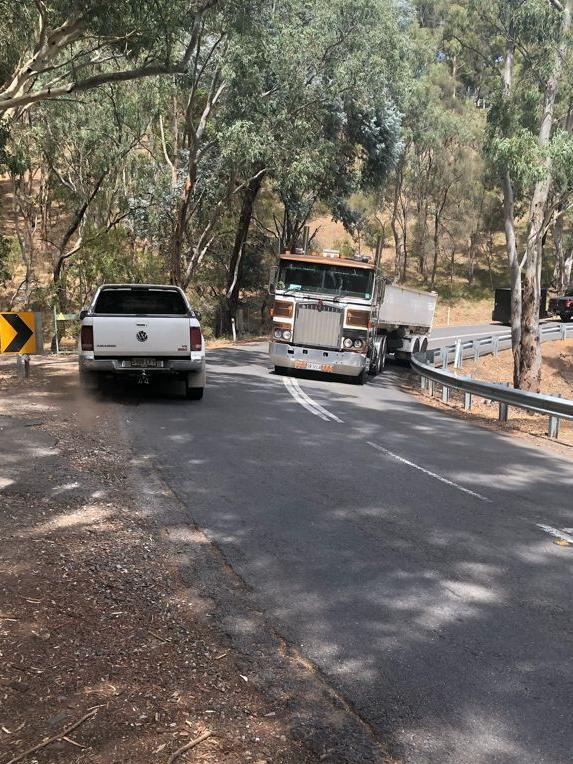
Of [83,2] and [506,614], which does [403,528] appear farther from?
[83,2]

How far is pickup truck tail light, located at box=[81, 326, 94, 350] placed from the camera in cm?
1269

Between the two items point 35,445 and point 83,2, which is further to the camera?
point 83,2

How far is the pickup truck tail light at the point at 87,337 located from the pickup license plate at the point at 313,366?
303 inches

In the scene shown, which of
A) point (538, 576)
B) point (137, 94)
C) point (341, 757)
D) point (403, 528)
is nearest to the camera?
point (341, 757)

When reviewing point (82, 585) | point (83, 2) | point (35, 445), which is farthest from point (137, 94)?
point (82, 585)

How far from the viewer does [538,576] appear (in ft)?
18.8

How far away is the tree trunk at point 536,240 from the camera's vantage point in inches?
814

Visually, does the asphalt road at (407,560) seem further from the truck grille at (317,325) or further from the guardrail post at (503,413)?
the truck grille at (317,325)

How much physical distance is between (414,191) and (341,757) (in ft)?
197

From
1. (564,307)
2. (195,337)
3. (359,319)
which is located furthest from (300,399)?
(564,307)

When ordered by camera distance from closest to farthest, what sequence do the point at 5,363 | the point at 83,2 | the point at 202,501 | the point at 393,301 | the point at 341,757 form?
the point at 341,757
the point at 202,501
the point at 83,2
the point at 5,363
the point at 393,301

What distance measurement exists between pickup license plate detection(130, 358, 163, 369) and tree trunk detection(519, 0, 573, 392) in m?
12.1

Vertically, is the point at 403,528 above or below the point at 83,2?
below

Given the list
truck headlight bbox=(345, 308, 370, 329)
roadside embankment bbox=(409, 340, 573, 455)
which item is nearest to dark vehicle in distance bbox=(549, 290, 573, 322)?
roadside embankment bbox=(409, 340, 573, 455)
